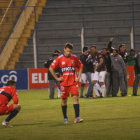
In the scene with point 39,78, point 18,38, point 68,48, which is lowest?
point 39,78

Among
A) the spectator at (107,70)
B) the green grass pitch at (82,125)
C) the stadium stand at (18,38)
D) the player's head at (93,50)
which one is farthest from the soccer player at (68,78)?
the stadium stand at (18,38)

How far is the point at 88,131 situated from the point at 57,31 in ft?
82.3

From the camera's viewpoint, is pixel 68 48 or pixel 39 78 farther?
pixel 39 78

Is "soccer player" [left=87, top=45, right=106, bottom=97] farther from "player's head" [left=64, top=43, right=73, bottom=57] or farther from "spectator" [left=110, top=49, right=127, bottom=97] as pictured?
"player's head" [left=64, top=43, right=73, bottom=57]

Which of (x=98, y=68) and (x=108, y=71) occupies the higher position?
(x=98, y=68)

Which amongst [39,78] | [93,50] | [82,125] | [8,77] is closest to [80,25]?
[39,78]

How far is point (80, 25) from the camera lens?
118ft

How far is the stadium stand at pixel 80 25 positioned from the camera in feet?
113

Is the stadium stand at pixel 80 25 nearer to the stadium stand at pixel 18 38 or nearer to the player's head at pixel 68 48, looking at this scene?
the stadium stand at pixel 18 38

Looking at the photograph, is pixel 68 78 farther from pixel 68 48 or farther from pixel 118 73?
pixel 118 73

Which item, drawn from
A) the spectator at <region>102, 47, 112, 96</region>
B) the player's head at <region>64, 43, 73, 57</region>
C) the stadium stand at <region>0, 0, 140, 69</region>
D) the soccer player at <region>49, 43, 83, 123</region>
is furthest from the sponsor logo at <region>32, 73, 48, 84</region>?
the player's head at <region>64, 43, 73, 57</region>

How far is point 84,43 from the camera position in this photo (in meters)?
32.2

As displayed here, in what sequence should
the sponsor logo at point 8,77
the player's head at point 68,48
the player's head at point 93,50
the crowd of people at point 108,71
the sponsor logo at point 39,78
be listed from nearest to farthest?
1. the player's head at point 68,48
2. the player's head at point 93,50
3. the crowd of people at point 108,71
4. the sponsor logo at point 8,77
5. the sponsor logo at point 39,78

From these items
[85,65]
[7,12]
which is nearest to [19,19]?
[7,12]
